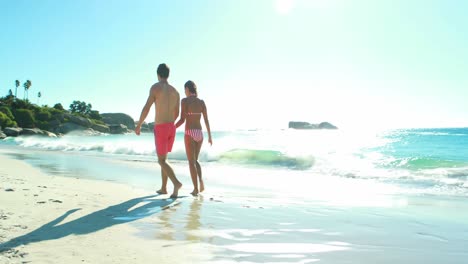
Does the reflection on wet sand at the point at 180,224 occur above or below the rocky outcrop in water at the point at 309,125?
below

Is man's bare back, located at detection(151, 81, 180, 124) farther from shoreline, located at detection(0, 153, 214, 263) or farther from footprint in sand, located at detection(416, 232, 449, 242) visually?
footprint in sand, located at detection(416, 232, 449, 242)

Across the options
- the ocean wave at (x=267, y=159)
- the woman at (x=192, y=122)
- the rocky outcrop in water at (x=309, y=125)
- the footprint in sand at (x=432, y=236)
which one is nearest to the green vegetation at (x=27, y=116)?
the ocean wave at (x=267, y=159)

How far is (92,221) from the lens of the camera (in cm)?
389

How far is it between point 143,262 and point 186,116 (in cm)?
432

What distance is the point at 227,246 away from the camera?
10.5ft

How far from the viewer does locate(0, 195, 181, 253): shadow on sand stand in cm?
310

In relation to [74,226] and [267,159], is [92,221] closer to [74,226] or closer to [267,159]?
[74,226]

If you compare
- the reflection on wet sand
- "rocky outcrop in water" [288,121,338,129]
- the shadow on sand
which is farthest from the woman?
"rocky outcrop in water" [288,121,338,129]

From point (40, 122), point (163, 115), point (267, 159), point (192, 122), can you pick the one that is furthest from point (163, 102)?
point (40, 122)

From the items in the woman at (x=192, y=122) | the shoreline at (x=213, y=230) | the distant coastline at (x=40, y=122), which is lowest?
the shoreline at (x=213, y=230)

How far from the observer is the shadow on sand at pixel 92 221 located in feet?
10.2

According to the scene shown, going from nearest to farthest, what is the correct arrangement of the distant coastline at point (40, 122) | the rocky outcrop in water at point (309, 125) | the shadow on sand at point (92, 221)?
1. the shadow on sand at point (92, 221)
2. the distant coastline at point (40, 122)
3. the rocky outcrop in water at point (309, 125)

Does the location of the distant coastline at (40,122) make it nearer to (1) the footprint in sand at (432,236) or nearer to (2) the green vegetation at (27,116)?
(2) the green vegetation at (27,116)

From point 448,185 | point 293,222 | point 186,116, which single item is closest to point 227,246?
point 293,222
